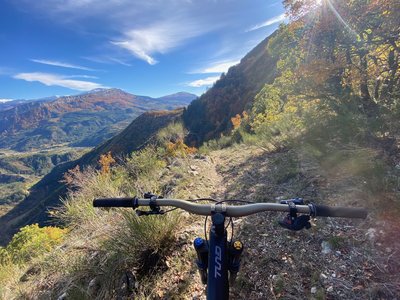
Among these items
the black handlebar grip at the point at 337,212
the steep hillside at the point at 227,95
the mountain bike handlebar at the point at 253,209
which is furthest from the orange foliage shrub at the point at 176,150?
the steep hillside at the point at 227,95

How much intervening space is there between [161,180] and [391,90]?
6.61 metres

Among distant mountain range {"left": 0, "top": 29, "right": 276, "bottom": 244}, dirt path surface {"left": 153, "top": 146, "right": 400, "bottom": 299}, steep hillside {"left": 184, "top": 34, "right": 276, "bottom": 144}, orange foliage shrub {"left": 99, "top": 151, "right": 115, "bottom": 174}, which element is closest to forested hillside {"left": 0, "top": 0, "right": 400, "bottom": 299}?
dirt path surface {"left": 153, "top": 146, "right": 400, "bottom": 299}

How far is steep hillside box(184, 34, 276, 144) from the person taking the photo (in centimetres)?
7300

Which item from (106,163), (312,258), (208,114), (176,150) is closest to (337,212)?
(312,258)

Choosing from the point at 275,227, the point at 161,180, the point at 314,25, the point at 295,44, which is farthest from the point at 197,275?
the point at 295,44

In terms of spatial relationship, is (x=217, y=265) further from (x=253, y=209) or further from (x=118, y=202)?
(x=118, y=202)

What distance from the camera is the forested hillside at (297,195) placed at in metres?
3.15

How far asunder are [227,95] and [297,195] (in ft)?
266

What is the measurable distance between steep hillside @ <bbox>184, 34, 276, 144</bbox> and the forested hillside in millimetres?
56888

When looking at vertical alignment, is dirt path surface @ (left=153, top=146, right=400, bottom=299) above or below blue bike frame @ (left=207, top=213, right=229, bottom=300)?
below

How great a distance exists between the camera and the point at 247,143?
1213 cm

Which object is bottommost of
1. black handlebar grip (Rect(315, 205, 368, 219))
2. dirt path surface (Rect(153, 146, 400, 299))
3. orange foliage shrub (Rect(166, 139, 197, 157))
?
dirt path surface (Rect(153, 146, 400, 299))

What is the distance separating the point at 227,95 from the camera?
8356cm

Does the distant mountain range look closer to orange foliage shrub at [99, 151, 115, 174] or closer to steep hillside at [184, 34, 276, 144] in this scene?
steep hillside at [184, 34, 276, 144]
